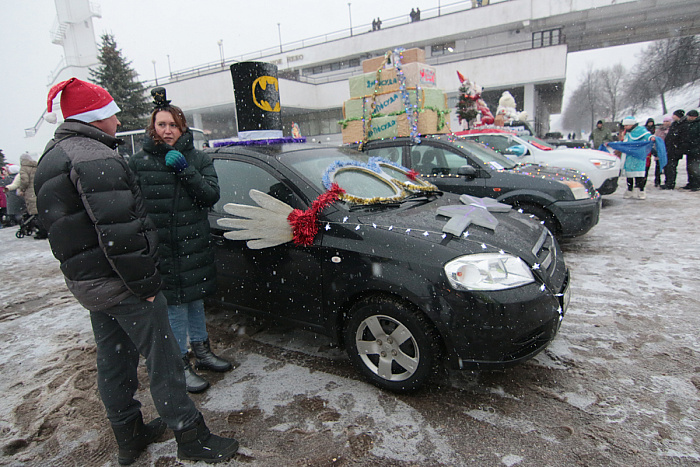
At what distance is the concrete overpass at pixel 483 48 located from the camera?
2403 centimetres

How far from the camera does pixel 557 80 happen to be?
23.3 meters

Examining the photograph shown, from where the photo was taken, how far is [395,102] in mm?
6586

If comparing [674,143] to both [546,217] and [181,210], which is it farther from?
[181,210]

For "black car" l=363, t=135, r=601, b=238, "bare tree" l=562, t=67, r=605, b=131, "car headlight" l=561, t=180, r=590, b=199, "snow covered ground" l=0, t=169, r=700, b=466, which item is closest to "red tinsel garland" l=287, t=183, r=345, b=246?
"snow covered ground" l=0, t=169, r=700, b=466

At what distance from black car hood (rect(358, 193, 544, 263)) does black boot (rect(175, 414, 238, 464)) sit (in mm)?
1569

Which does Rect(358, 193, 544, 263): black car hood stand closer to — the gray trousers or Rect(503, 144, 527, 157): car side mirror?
the gray trousers

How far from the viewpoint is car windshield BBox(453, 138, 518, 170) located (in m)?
5.66

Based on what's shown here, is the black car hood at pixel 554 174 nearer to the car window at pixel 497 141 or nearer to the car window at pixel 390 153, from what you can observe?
the car window at pixel 390 153

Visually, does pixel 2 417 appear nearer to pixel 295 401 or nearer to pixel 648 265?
pixel 295 401

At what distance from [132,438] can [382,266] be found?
172 cm

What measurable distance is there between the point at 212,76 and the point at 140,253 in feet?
94.4

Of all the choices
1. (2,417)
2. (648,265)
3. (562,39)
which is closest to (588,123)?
(562,39)

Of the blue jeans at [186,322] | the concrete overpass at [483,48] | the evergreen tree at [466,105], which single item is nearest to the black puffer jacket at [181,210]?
the blue jeans at [186,322]

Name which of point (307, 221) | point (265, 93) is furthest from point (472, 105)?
point (307, 221)
